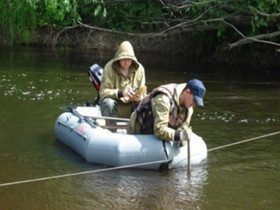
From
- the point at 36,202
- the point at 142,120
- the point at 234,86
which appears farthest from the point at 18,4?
the point at 36,202

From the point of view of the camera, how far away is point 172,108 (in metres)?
6.75

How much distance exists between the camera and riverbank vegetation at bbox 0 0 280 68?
13727mm

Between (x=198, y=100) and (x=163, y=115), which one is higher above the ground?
(x=198, y=100)

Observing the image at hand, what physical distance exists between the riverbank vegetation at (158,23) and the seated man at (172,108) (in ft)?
16.9

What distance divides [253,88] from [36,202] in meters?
8.39

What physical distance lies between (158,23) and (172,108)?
9.07m

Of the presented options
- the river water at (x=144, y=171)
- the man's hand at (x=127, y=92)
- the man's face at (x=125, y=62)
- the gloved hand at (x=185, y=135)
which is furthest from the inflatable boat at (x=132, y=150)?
the man's face at (x=125, y=62)

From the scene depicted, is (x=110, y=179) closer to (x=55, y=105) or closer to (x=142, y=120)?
(x=142, y=120)

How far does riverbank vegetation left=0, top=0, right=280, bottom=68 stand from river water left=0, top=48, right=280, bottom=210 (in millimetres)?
1635

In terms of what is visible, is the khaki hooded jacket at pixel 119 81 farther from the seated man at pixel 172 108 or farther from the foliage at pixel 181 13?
the foliage at pixel 181 13

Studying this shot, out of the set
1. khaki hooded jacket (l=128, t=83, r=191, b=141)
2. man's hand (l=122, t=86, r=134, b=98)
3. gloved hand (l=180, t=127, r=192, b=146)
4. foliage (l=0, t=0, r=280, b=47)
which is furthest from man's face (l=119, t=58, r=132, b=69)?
foliage (l=0, t=0, r=280, b=47)

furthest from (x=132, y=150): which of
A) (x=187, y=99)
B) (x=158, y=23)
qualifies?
(x=158, y=23)

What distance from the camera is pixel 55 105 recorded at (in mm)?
10875

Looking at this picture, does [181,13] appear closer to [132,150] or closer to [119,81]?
[119,81]
